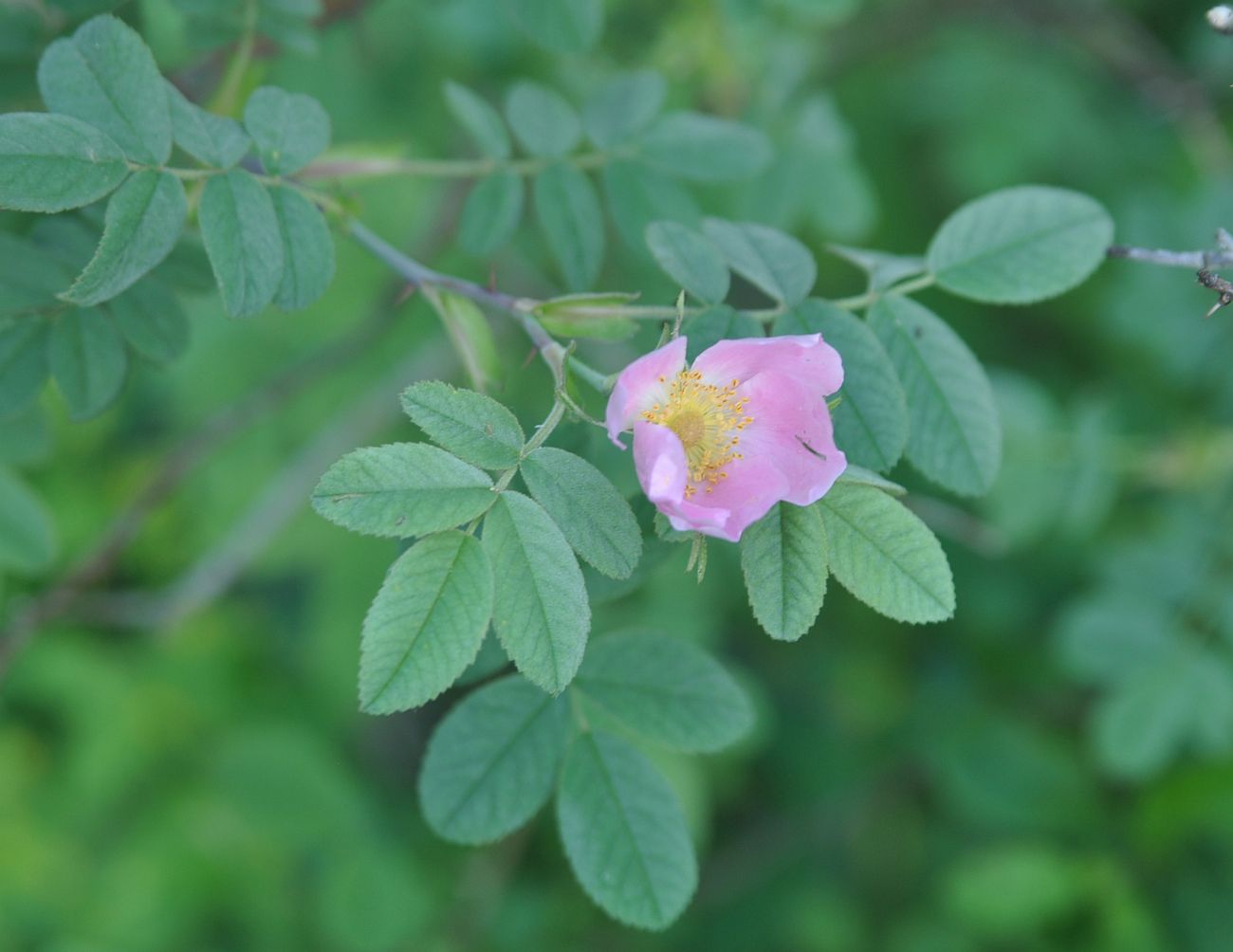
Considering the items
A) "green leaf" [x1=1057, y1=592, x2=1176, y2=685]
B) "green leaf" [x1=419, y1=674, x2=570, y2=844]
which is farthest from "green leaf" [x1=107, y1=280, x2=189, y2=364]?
"green leaf" [x1=1057, y1=592, x2=1176, y2=685]

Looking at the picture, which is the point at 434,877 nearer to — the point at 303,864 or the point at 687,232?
the point at 303,864

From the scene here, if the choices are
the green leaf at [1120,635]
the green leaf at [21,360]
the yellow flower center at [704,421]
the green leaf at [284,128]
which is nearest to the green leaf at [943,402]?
the yellow flower center at [704,421]

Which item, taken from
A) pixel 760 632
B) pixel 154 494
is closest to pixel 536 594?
pixel 154 494

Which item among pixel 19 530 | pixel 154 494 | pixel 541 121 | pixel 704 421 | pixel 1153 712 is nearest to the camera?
pixel 704 421

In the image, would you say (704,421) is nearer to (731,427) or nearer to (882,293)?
(731,427)

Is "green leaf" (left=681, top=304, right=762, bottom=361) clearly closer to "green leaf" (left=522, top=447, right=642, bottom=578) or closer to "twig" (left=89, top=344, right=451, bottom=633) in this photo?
"green leaf" (left=522, top=447, right=642, bottom=578)

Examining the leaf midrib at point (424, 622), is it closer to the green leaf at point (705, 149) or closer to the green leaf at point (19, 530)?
the green leaf at point (705, 149)
